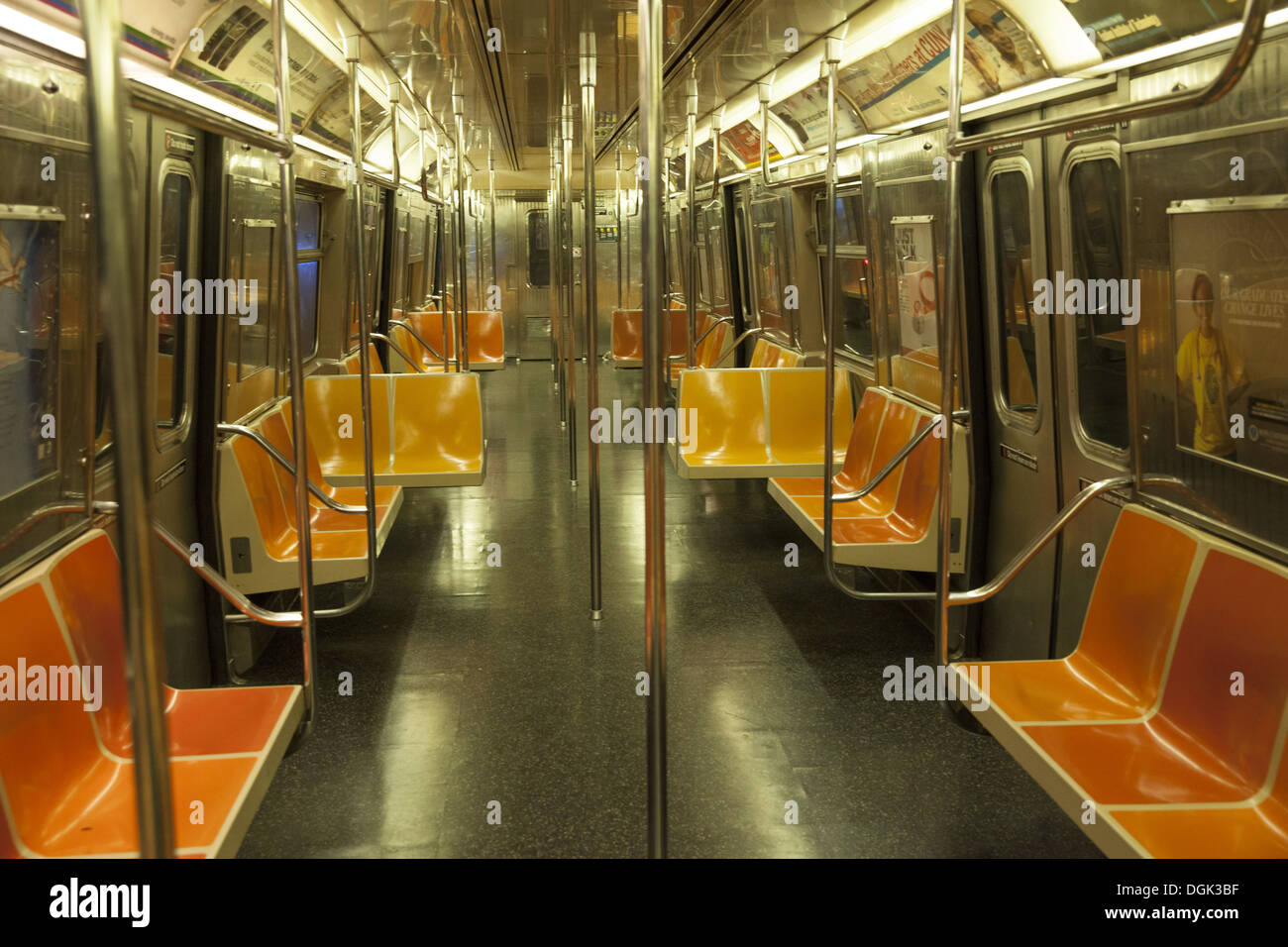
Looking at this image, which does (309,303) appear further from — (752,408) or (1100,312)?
(1100,312)

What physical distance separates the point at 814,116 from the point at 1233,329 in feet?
15.6

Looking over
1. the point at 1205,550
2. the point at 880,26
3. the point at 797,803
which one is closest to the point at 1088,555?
the point at 1205,550

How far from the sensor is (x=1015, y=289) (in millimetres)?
4617

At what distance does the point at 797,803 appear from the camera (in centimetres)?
359

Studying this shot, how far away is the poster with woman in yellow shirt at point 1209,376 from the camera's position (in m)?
3.07

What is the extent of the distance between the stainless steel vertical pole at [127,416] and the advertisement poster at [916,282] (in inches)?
191

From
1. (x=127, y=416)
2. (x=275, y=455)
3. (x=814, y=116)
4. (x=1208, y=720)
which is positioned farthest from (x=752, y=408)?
(x=127, y=416)

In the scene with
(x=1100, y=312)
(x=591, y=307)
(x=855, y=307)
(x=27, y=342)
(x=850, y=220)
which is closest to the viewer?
(x=27, y=342)

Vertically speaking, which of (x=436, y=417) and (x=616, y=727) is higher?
(x=436, y=417)

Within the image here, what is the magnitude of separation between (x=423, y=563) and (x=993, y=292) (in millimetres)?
3448

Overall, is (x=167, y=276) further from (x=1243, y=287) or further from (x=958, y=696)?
(x=1243, y=287)

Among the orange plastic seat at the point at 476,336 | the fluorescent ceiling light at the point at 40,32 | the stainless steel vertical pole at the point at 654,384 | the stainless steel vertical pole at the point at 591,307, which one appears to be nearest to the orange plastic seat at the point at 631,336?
the orange plastic seat at the point at 476,336

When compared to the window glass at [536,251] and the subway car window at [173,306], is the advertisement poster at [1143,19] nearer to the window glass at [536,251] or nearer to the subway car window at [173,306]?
the subway car window at [173,306]

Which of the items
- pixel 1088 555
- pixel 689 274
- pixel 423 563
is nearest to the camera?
pixel 1088 555
